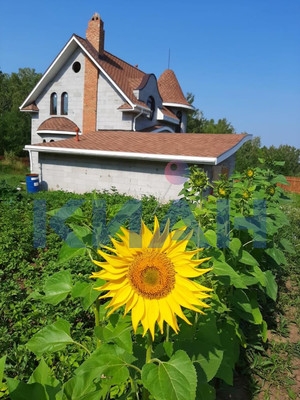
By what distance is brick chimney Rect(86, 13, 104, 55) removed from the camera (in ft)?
54.2

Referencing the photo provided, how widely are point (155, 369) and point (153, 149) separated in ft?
32.7

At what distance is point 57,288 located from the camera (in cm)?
154

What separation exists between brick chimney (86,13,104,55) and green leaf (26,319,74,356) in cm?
1712

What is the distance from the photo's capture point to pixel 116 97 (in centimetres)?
1536

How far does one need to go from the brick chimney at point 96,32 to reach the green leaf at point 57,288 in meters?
17.0

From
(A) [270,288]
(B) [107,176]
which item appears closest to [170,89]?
(B) [107,176]

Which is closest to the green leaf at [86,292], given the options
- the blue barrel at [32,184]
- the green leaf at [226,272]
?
the green leaf at [226,272]

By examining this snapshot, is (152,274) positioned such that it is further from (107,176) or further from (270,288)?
(107,176)

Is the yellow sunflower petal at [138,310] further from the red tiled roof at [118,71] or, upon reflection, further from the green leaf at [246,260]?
the red tiled roof at [118,71]

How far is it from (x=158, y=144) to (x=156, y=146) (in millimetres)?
349

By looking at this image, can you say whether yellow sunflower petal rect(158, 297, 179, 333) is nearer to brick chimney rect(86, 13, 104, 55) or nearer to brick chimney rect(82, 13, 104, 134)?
brick chimney rect(82, 13, 104, 134)

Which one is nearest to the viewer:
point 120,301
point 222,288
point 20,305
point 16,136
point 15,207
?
point 120,301

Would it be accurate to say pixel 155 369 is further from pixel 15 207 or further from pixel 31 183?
pixel 31 183

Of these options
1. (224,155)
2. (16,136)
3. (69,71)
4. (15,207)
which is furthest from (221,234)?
(16,136)
